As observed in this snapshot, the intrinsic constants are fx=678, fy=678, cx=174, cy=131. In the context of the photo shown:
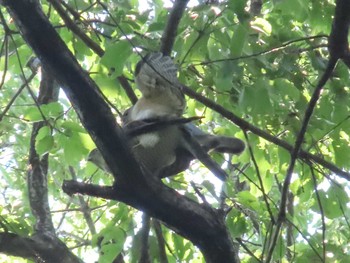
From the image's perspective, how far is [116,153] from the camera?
2.23 m

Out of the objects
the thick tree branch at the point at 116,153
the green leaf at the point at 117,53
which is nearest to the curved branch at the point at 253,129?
the green leaf at the point at 117,53

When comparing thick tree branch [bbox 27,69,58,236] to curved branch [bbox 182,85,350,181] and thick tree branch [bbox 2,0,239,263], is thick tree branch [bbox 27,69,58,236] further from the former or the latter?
thick tree branch [bbox 2,0,239,263]

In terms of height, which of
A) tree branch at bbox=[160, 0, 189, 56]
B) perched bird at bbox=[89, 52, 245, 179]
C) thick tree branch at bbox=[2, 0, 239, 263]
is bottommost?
thick tree branch at bbox=[2, 0, 239, 263]

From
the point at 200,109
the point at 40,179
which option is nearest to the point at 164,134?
the point at 200,109

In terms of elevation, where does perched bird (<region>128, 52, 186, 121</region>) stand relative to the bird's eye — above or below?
below

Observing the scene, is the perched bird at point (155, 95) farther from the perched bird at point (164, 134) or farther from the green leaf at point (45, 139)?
the green leaf at point (45, 139)

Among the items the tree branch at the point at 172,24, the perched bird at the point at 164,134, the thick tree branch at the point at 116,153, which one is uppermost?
the tree branch at the point at 172,24

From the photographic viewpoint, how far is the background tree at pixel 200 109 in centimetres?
221

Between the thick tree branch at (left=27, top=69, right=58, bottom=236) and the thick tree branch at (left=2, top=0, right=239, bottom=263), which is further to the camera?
the thick tree branch at (left=27, top=69, right=58, bottom=236)

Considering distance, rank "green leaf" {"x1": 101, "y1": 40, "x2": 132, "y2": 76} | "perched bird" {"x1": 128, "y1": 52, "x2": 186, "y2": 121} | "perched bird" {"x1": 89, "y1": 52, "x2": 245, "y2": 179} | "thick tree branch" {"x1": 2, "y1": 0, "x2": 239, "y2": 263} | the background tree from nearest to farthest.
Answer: "thick tree branch" {"x1": 2, "y1": 0, "x2": 239, "y2": 263}, the background tree, "green leaf" {"x1": 101, "y1": 40, "x2": 132, "y2": 76}, "perched bird" {"x1": 89, "y1": 52, "x2": 245, "y2": 179}, "perched bird" {"x1": 128, "y1": 52, "x2": 186, "y2": 121}

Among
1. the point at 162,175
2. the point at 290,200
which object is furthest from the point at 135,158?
the point at 290,200

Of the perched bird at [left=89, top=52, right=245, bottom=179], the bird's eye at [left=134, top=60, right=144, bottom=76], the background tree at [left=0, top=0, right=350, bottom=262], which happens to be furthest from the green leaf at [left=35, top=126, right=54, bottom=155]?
the bird's eye at [left=134, top=60, right=144, bottom=76]

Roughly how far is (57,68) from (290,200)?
337 cm

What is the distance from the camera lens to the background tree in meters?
2.21
